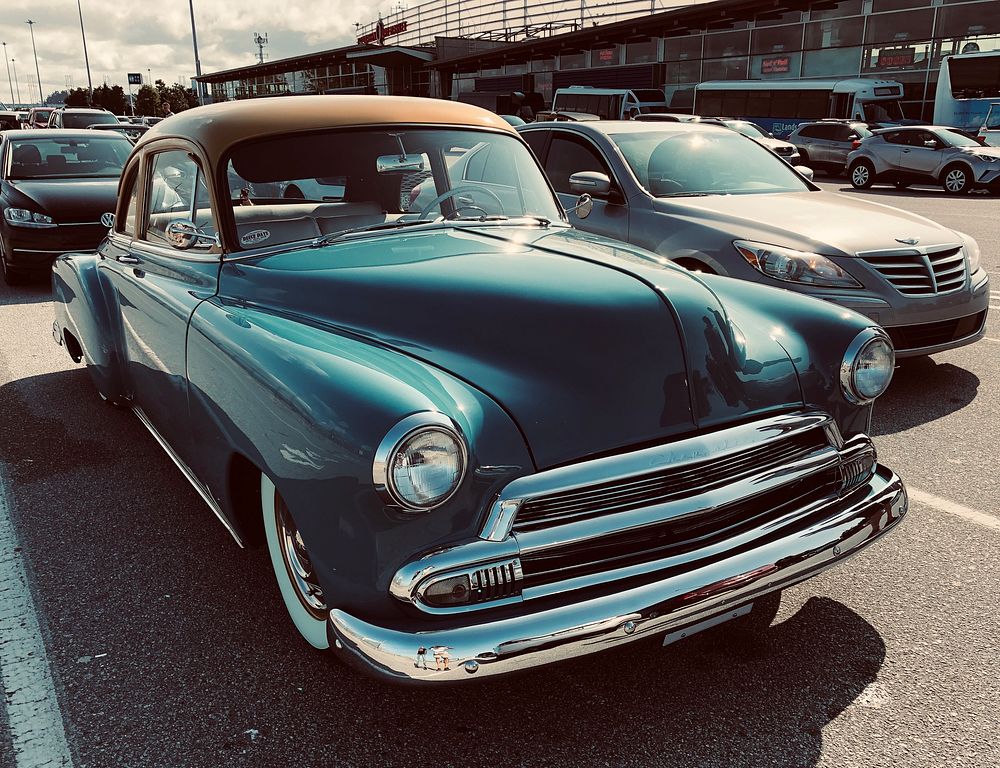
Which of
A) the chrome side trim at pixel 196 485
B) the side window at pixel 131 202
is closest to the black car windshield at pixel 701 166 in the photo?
the side window at pixel 131 202

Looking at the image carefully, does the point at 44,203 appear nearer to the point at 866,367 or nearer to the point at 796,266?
the point at 796,266

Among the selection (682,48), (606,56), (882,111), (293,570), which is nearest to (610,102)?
(682,48)

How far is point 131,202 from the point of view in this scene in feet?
14.9

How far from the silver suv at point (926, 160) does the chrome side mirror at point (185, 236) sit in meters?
19.2

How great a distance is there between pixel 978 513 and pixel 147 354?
12.2 feet

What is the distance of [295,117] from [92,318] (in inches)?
69.3

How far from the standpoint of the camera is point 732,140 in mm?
7430

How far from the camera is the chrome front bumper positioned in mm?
2090

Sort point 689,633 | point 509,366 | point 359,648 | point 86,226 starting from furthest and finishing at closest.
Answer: point 86,226
point 509,366
point 689,633
point 359,648

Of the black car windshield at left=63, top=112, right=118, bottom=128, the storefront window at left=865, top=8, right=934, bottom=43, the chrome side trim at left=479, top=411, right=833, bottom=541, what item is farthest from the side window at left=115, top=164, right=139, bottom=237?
the storefront window at left=865, top=8, right=934, bottom=43

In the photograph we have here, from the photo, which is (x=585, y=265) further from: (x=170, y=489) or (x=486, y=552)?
(x=170, y=489)

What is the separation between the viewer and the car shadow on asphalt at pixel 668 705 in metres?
2.41

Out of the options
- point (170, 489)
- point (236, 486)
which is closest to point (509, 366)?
point (236, 486)

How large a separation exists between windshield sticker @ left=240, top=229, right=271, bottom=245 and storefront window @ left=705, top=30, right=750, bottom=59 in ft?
123
